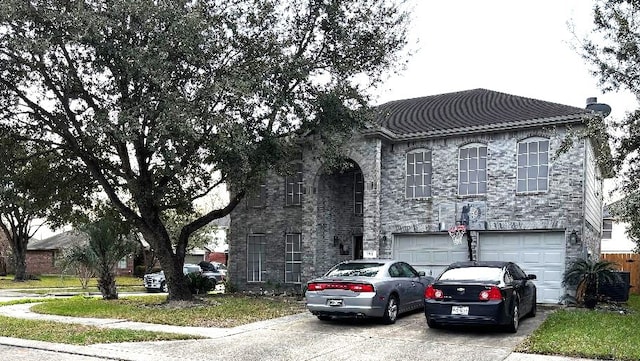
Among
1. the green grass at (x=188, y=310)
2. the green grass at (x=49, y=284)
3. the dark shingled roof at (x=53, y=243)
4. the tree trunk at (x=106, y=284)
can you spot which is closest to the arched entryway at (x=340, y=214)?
the green grass at (x=188, y=310)

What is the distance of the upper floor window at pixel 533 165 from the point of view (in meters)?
17.8

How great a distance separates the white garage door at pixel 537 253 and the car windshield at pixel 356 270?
20.7 feet

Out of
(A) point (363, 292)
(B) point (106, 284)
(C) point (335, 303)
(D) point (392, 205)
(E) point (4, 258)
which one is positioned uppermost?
(D) point (392, 205)

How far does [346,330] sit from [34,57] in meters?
10.1

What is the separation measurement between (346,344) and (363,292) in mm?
1987

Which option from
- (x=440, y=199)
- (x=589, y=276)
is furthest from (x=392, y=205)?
(x=589, y=276)

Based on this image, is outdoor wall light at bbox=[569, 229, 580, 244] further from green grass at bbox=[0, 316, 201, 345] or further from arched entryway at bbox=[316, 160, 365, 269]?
green grass at bbox=[0, 316, 201, 345]

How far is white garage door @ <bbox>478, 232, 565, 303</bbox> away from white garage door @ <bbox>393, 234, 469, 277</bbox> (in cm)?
80

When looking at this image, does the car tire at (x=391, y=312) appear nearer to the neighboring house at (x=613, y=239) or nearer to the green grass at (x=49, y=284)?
the green grass at (x=49, y=284)

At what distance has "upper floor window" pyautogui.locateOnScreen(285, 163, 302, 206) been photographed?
22.3 meters

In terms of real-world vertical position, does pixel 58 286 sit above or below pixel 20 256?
below

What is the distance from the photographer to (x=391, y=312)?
1295cm

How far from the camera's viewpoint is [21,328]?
1221 centimetres

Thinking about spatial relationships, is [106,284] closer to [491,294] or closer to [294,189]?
[294,189]
